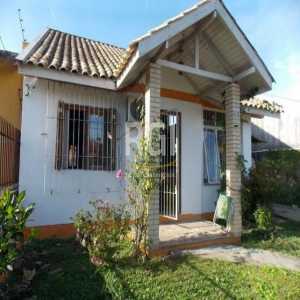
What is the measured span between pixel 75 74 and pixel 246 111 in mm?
6630

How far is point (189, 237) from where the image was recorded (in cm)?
685

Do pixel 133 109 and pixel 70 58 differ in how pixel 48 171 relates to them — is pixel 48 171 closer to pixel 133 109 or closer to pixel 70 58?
pixel 133 109

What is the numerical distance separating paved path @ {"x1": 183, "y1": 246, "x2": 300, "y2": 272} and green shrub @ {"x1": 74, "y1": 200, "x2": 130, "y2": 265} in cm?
170

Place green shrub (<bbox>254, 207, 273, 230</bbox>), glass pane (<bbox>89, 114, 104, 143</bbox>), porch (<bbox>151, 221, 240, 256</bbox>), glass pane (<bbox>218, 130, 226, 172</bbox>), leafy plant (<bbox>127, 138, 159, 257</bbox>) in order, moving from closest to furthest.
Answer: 1. leafy plant (<bbox>127, 138, 159, 257</bbox>)
2. porch (<bbox>151, 221, 240, 256</bbox>)
3. glass pane (<bbox>89, 114, 104, 143</bbox>)
4. green shrub (<bbox>254, 207, 273, 230</bbox>)
5. glass pane (<bbox>218, 130, 226, 172</bbox>)

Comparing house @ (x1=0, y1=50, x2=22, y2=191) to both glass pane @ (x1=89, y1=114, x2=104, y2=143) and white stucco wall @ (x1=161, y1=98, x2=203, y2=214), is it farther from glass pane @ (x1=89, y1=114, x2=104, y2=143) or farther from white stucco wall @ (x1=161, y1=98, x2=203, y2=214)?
white stucco wall @ (x1=161, y1=98, x2=203, y2=214)

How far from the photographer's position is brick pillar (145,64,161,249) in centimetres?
591

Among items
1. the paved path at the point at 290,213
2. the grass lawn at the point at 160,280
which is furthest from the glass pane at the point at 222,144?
the grass lawn at the point at 160,280

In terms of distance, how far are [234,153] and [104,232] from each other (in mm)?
4007

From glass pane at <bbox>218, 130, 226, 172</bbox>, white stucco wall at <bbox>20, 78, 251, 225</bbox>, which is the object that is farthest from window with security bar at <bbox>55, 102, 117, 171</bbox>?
glass pane at <bbox>218, 130, 226, 172</bbox>

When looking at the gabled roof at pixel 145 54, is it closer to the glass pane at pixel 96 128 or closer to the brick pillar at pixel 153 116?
the brick pillar at pixel 153 116

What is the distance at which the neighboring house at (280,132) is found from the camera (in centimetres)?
1916

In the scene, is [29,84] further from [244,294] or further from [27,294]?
[244,294]

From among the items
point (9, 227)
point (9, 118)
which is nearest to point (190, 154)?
point (9, 118)

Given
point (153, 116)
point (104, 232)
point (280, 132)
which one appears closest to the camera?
point (104, 232)
